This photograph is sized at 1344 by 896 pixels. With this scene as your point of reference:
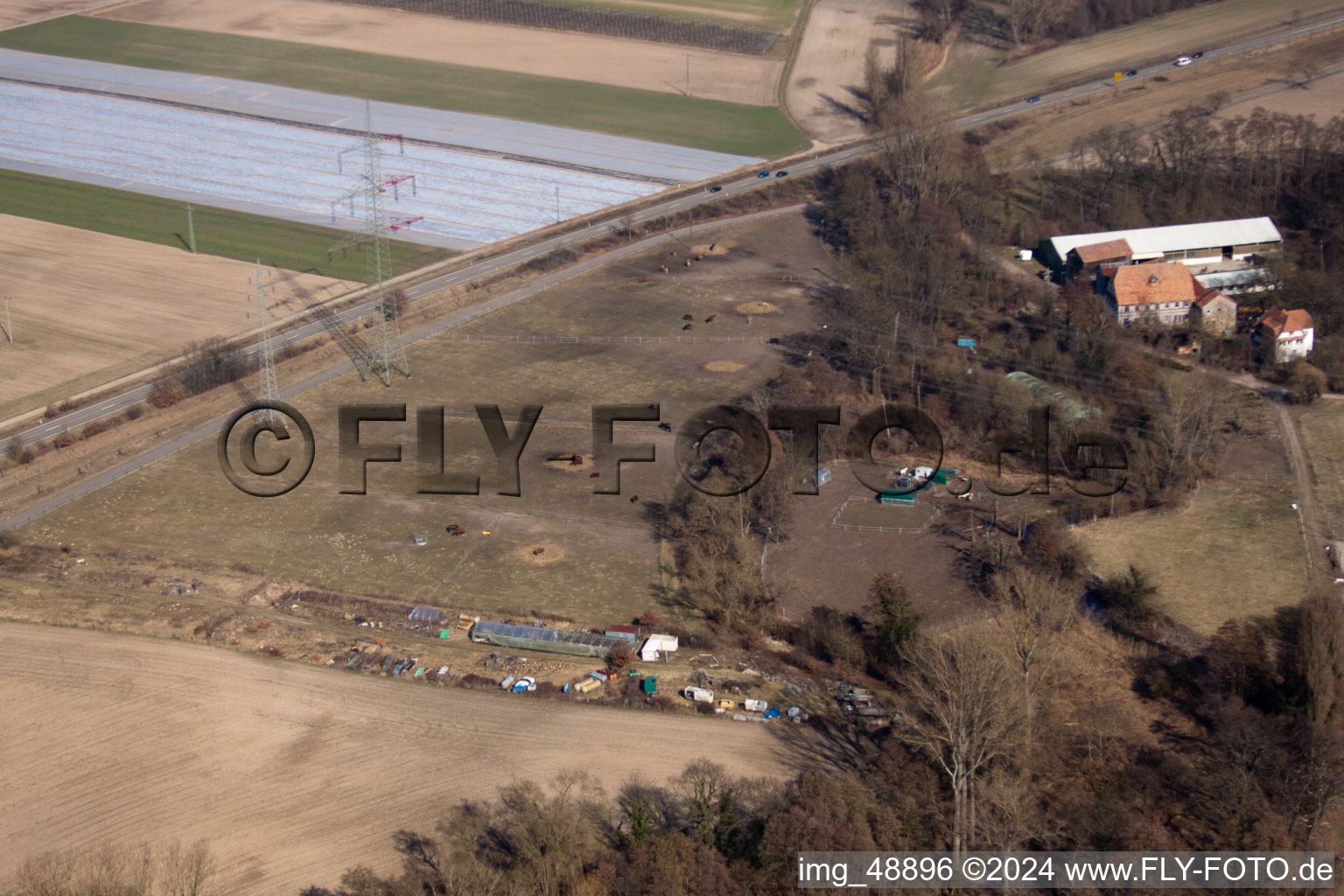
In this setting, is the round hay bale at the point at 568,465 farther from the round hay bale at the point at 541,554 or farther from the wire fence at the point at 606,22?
the wire fence at the point at 606,22

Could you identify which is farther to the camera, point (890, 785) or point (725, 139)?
point (725, 139)

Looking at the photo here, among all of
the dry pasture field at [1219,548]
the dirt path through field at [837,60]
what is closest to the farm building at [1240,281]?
the dry pasture field at [1219,548]

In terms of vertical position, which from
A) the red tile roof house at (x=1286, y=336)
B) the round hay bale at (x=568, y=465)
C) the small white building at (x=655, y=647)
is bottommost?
the small white building at (x=655, y=647)

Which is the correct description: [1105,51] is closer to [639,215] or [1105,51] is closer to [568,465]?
[639,215]

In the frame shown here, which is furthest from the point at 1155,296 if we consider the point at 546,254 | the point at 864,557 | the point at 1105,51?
the point at 1105,51

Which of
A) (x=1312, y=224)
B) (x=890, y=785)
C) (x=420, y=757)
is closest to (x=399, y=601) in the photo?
(x=420, y=757)

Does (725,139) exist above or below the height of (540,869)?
above

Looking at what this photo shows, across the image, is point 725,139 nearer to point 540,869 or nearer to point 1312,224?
point 1312,224
